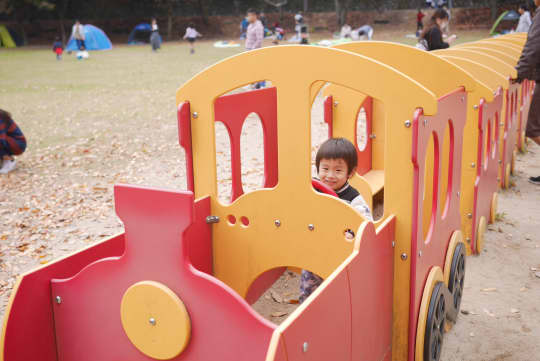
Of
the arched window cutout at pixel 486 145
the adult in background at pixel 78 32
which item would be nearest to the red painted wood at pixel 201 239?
the arched window cutout at pixel 486 145

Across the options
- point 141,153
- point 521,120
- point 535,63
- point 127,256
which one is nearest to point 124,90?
point 141,153

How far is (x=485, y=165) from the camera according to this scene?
13.8 ft

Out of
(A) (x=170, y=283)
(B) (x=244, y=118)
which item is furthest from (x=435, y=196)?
(A) (x=170, y=283)

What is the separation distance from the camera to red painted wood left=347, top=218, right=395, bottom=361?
6.51 ft

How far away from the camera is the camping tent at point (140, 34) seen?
3809cm

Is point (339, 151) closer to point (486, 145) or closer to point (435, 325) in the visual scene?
point (435, 325)

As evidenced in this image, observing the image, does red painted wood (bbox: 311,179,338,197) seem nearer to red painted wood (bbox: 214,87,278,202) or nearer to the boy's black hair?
the boy's black hair

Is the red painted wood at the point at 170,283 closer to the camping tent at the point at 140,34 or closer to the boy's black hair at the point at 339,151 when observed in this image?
the boy's black hair at the point at 339,151

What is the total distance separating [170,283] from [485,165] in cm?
315

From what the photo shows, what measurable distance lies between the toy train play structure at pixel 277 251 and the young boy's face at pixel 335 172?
463 millimetres

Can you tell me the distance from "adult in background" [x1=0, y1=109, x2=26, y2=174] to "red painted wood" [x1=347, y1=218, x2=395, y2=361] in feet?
18.4

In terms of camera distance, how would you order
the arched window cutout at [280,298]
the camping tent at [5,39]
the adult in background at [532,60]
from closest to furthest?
the arched window cutout at [280,298], the adult in background at [532,60], the camping tent at [5,39]

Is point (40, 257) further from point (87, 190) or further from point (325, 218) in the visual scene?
point (325, 218)

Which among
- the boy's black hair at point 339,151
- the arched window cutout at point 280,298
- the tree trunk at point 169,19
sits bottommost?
the arched window cutout at point 280,298
